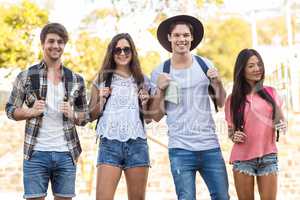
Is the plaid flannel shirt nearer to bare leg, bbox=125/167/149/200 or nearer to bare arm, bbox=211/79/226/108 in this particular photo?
bare leg, bbox=125/167/149/200

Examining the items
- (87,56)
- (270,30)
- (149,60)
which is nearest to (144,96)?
(87,56)

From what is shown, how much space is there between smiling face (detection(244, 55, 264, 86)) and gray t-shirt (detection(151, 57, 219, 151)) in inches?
12.8

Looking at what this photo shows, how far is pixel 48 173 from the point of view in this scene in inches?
126

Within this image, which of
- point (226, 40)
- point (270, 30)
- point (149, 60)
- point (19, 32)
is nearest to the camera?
point (19, 32)

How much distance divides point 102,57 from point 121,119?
5100 millimetres

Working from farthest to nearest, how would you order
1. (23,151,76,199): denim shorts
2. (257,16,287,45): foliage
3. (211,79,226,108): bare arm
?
(257,16,287,45): foliage
(211,79,226,108): bare arm
(23,151,76,199): denim shorts

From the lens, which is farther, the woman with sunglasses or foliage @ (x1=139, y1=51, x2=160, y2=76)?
foliage @ (x1=139, y1=51, x2=160, y2=76)

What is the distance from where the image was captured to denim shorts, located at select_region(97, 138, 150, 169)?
3215mm

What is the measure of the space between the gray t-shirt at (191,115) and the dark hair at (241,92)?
7.0 inches

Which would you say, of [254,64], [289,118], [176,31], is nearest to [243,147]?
[254,64]

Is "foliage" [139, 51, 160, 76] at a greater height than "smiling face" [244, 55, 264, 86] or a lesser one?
greater

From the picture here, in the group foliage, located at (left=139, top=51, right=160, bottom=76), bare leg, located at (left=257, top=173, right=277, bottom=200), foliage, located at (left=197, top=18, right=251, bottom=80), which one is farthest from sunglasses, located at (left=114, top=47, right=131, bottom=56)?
foliage, located at (left=197, top=18, right=251, bottom=80)

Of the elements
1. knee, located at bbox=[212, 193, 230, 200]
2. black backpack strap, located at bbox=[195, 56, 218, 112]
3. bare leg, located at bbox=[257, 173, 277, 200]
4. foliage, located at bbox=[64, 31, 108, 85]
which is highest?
foliage, located at bbox=[64, 31, 108, 85]

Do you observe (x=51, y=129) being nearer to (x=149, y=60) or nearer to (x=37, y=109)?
(x=37, y=109)
